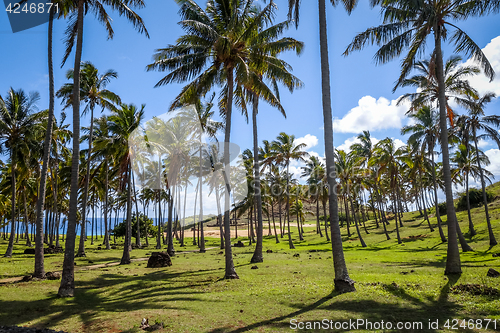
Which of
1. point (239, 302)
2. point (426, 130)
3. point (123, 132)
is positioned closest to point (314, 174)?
point (426, 130)

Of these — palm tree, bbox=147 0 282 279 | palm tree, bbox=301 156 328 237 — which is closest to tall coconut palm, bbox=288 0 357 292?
palm tree, bbox=147 0 282 279

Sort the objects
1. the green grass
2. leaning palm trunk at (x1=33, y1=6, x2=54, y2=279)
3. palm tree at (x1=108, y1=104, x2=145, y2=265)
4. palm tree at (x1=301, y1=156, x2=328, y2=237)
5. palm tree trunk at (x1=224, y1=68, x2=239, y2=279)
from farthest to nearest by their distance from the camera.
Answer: palm tree at (x1=301, y1=156, x2=328, y2=237)
palm tree at (x1=108, y1=104, x2=145, y2=265)
palm tree trunk at (x1=224, y1=68, x2=239, y2=279)
leaning palm trunk at (x1=33, y1=6, x2=54, y2=279)
the green grass

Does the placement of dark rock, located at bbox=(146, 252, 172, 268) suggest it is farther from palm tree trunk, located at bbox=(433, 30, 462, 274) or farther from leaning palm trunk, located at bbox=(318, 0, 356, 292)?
palm tree trunk, located at bbox=(433, 30, 462, 274)

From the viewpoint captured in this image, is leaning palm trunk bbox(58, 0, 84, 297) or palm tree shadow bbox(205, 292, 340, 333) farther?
leaning palm trunk bbox(58, 0, 84, 297)

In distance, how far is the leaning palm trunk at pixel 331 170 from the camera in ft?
33.0

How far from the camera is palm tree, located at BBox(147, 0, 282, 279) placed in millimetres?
14500

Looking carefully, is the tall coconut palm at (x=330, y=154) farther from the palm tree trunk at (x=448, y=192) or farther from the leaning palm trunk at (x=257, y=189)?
the leaning palm trunk at (x=257, y=189)

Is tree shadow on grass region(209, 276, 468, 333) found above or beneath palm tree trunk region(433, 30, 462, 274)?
beneath

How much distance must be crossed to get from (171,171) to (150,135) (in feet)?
15.2

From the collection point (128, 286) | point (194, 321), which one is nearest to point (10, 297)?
point (128, 286)

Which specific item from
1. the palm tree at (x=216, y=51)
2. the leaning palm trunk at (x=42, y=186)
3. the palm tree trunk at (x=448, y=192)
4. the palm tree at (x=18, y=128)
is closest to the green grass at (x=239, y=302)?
the palm tree trunk at (x=448, y=192)

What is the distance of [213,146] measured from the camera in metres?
36.2

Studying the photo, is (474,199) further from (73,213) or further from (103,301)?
(73,213)

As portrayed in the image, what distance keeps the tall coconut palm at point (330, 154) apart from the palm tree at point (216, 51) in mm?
3652
